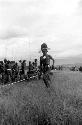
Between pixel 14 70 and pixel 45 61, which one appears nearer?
pixel 45 61

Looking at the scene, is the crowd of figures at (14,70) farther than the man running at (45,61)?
Yes

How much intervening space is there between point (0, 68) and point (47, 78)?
387 inches

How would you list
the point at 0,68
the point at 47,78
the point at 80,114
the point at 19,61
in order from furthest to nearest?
the point at 19,61, the point at 0,68, the point at 47,78, the point at 80,114

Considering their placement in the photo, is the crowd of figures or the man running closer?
the man running

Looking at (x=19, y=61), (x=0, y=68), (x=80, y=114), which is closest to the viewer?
(x=80, y=114)

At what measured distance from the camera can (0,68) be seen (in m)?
20.5

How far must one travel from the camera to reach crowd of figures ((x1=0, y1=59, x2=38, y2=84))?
20.5 meters

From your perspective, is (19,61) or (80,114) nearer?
(80,114)

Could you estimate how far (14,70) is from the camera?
21.7 m

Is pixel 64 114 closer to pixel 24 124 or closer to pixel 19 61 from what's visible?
pixel 24 124

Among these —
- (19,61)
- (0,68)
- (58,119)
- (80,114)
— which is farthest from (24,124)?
(19,61)

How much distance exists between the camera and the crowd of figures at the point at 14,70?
67.2ft

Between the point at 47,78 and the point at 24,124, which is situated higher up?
the point at 47,78

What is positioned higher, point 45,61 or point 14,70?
point 45,61
